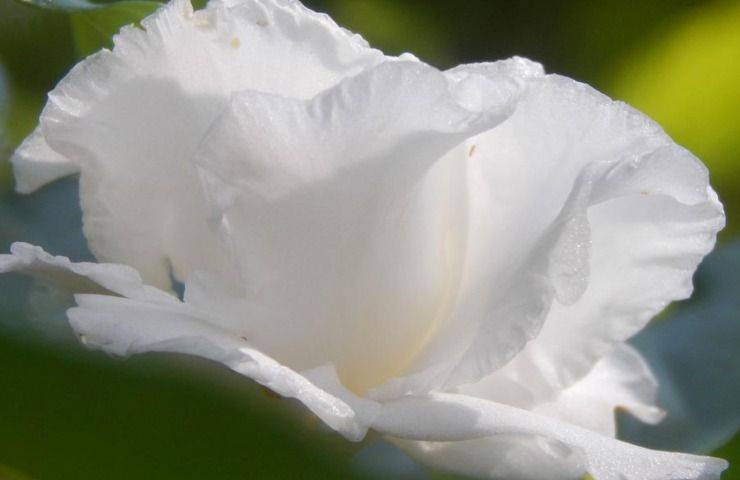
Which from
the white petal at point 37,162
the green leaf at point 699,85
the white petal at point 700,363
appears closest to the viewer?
the white petal at point 37,162

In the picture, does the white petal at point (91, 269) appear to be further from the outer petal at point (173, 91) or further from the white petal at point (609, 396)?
Result: the white petal at point (609, 396)

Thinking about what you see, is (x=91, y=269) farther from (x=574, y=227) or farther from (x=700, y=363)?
(x=700, y=363)

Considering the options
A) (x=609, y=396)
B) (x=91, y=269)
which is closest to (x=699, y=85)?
(x=609, y=396)

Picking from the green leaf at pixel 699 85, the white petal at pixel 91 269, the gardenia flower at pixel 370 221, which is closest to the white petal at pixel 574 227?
the gardenia flower at pixel 370 221

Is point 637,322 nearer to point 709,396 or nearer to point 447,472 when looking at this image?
point 447,472

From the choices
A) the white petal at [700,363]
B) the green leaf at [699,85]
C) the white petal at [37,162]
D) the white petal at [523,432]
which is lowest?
the white petal at [700,363]

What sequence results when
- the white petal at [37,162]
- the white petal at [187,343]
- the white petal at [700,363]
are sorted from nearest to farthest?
1. the white petal at [187,343]
2. the white petal at [37,162]
3. the white petal at [700,363]

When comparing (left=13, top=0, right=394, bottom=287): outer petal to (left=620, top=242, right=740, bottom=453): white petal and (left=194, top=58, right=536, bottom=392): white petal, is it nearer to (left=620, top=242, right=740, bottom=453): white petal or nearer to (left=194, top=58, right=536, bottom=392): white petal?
(left=194, top=58, right=536, bottom=392): white petal

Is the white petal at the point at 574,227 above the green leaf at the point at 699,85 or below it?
above
